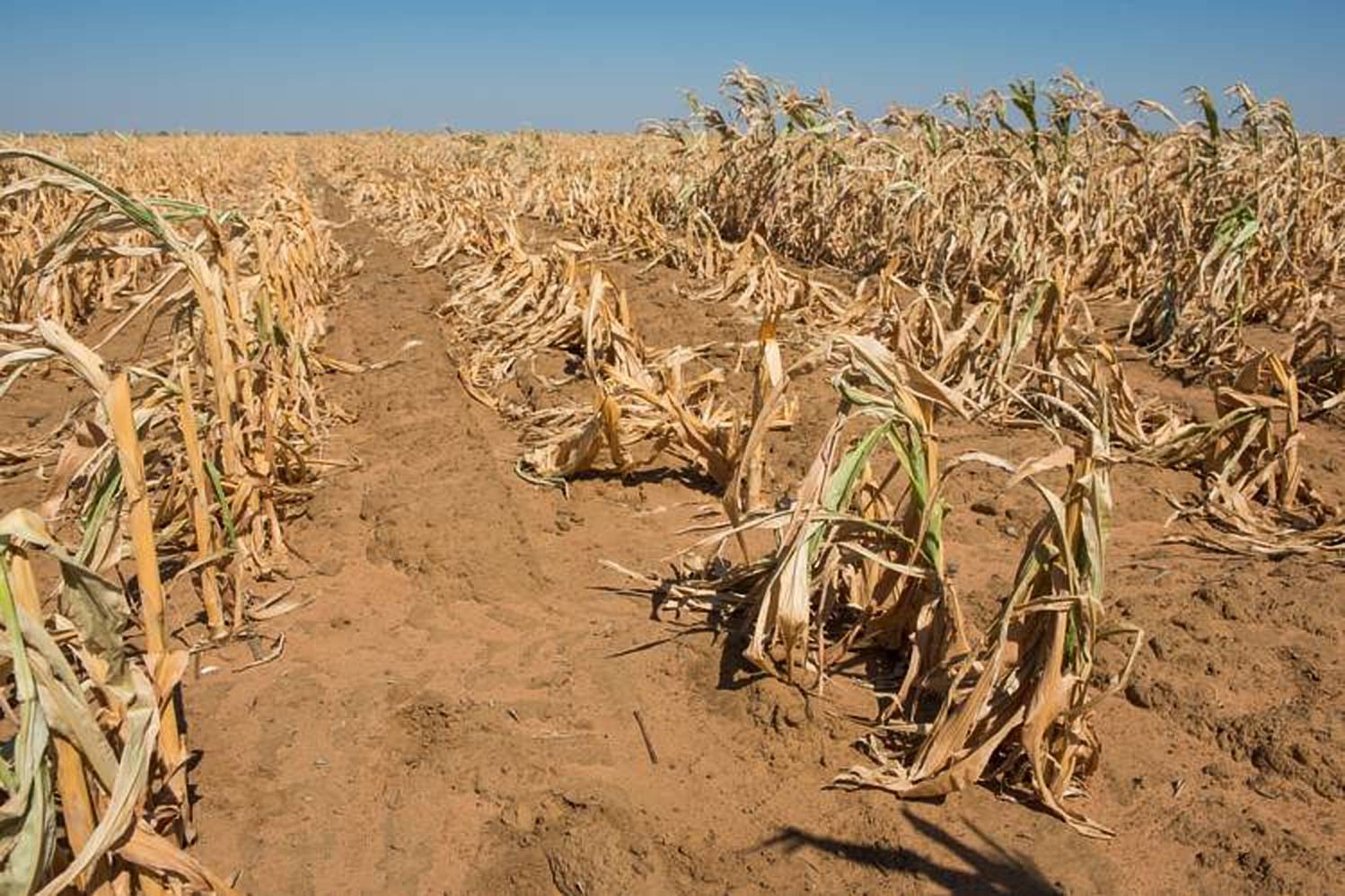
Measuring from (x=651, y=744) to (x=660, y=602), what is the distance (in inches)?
31.6

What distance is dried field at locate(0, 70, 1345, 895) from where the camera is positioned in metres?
2.20

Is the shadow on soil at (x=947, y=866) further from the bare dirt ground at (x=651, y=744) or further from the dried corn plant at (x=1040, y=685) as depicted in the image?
the dried corn plant at (x=1040, y=685)

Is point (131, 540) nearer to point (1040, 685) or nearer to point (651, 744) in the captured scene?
point (651, 744)

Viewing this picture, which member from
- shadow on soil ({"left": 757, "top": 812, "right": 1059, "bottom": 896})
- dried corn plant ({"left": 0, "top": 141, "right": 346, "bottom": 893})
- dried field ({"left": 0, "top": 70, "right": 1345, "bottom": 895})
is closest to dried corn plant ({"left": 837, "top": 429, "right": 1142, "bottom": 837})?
dried field ({"left": 0, "top": 70, "right": 1345, "bottom": 895})

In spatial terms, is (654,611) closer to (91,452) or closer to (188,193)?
(91,452)

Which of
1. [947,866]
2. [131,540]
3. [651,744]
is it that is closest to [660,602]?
[651,744]

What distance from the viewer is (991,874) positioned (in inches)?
87.7

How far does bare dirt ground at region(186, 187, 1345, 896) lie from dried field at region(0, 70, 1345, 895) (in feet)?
Result: 0.04

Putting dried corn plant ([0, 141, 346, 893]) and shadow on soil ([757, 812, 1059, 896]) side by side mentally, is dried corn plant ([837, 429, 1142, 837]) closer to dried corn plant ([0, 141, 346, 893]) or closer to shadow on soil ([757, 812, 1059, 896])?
shadow on soil ([757, 812, 1059, 896])

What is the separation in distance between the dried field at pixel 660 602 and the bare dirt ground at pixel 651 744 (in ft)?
0.04

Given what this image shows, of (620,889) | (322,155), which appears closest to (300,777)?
(620,889)

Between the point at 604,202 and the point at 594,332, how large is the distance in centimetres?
550

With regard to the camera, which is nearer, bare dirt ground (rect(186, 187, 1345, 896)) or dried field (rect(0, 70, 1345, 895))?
dried field (rect(0, 70, 1345, 895))

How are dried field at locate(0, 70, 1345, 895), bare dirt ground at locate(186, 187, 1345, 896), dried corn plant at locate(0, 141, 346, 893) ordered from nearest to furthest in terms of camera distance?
dried corn plant at locate(0, 141, 346, 893)
dried field at locate(0, 70, 1345, 895)
bare dirt ground at locate(186, 187, 1345, 896)
